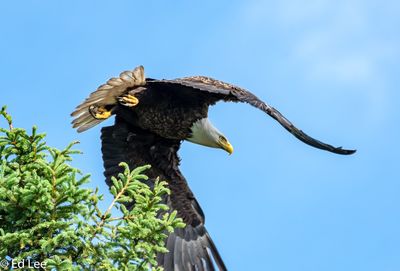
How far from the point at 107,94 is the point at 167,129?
0.62m

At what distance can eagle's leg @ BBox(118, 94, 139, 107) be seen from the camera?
7742mm

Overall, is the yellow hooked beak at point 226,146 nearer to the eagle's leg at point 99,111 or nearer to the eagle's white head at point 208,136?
Answer: the eagle's white head at point 208,136

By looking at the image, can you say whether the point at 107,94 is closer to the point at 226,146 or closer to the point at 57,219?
the point at 226,146

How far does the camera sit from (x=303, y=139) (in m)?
6.36

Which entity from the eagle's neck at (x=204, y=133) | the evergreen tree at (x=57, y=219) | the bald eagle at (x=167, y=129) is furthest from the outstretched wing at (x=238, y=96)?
the evergreen tree at (x=57, y=219)

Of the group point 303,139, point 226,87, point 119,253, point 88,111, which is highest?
point 88,111

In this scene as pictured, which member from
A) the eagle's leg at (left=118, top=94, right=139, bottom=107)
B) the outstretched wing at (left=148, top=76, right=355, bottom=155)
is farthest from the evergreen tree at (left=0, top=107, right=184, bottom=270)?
the eagle's leg at (left=118, top=94, right=139, bottom=107)

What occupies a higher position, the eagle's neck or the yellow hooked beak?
the eagle's neck

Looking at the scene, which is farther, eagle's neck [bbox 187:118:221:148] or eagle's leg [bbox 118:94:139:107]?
→ eagle's neck [bbox 187:118:221:148]

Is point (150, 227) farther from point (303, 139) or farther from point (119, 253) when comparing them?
point (303, 139)

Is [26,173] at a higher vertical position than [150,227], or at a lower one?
higher

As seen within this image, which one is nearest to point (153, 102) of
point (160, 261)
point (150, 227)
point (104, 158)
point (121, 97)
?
point (121, 97)

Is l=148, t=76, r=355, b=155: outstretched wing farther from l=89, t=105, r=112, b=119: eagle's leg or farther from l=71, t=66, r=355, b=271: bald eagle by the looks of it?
l=89, t=105, r=112, b=119: eagle's leg

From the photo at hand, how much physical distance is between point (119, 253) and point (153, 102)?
3.05 m
